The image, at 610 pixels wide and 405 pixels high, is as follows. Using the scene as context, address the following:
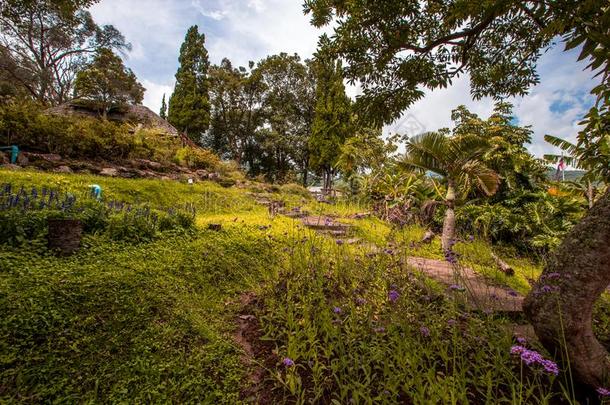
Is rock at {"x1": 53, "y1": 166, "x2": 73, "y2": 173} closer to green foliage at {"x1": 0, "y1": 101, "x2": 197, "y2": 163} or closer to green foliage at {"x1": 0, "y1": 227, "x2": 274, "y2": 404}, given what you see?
green foliage at {"x1": 0, "y1": 101, "x2": 197, "y2": 163}

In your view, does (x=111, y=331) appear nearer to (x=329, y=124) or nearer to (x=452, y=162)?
(x=452, y=162)

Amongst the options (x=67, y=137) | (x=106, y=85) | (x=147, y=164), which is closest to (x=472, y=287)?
(x=67, y=137)

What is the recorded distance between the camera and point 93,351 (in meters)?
1.92

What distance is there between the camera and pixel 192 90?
2386 cm

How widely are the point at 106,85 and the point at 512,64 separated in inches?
817

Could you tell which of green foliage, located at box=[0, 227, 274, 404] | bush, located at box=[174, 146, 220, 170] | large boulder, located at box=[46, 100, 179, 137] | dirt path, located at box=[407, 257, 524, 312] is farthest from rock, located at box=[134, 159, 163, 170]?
dirt path, located at box=[407, 257, 524, 312]

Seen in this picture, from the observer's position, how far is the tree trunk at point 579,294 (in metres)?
1.74

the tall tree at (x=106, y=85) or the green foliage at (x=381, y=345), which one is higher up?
the tall tree at (x=106, y=85)

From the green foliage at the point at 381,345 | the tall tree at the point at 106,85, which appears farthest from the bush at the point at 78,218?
the tall tree at the point at 106,85

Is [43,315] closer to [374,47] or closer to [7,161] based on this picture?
[374,47]

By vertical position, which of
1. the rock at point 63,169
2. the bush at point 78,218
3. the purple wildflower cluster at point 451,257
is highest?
the rock at point 63,169

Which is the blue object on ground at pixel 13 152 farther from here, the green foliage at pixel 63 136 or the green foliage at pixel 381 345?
the green foliage at pixel 381 345

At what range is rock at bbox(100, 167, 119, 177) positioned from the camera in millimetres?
8499

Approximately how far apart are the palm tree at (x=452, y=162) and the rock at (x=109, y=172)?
27.2 feet
